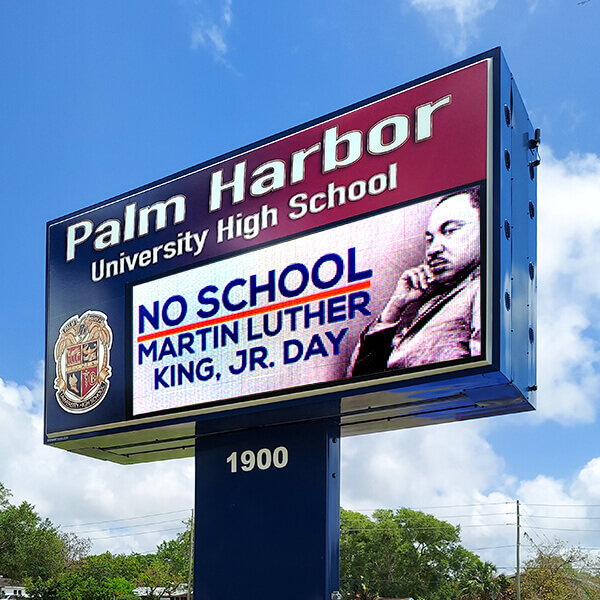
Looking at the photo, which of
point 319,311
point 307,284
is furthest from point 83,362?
point 319,311

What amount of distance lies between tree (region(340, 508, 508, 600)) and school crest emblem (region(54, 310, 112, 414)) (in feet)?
138

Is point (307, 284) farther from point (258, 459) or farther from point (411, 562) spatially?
point (411, 562)

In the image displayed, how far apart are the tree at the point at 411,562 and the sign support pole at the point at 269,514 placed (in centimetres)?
4287

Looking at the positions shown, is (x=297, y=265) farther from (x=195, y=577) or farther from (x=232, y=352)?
(x=195, y=577)

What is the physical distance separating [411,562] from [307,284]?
151 feet

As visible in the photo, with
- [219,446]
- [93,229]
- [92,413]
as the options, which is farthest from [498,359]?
[93,229]

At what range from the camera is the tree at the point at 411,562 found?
2126 inches

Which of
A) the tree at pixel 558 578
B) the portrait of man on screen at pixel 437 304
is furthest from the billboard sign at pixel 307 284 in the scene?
the tree at pixel 558 578

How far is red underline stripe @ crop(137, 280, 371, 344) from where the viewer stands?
1140 centimetres

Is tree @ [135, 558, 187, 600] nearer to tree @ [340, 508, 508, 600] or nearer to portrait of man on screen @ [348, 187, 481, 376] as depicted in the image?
tree @ [340, 508, 508, 600]

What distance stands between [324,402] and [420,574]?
1815 inches

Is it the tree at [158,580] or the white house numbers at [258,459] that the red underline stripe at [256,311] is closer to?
the white house numbers at [258,459]

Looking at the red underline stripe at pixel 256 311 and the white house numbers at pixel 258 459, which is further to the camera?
the white house numbers at pixel 258 459

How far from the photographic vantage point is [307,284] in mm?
11805
